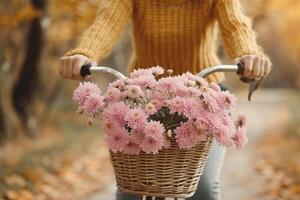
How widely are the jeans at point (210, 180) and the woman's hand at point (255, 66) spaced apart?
0.37 m

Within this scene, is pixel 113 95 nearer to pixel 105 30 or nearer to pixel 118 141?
pixel 118 141

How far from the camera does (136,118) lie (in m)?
2.54

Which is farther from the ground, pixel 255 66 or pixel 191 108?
pixel 255 66

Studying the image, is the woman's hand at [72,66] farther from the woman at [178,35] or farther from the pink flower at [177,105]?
the pink flower at [177,105]

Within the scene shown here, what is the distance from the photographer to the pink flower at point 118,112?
102 inches

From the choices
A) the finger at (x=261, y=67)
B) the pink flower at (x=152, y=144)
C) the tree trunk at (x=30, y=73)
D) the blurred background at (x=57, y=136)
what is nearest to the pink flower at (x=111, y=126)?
the pink flower at (x=152, y=144)

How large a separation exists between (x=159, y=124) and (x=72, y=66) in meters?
0.61

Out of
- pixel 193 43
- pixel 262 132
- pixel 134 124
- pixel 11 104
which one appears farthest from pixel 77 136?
pixel 134 124

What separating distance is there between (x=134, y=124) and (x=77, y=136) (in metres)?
10.3

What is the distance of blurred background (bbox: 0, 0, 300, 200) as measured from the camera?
300 inches

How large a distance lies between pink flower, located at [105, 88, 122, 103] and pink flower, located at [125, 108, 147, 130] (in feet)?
0.32

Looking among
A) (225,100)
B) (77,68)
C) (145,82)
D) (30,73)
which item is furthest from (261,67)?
(30,73)

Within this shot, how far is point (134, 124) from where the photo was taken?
2.54m


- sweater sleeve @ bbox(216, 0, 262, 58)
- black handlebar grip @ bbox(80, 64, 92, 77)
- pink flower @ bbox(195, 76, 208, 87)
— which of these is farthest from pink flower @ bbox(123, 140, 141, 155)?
sweater sleeve @ bbox(216, 0, 262, 58)
